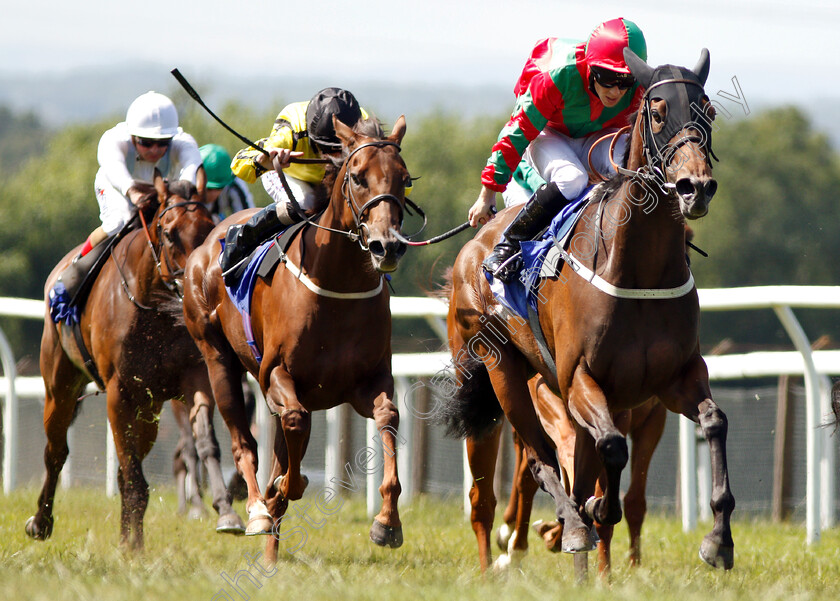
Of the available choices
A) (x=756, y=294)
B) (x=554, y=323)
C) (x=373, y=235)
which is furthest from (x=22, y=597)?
(x=756, y=294)

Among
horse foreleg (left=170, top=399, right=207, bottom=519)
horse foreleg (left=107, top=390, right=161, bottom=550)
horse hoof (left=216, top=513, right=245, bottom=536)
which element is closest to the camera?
horse hoof (left=216, top=513, right=245, bottom=536)

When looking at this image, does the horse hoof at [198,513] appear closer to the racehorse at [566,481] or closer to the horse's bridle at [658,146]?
the racehorse at [566,481]

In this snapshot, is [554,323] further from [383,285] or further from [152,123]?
[152,123]

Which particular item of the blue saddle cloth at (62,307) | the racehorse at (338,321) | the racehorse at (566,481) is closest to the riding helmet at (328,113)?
the racehorse at (338,321)

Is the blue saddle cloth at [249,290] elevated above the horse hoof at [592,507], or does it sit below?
above

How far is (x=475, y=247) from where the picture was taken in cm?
621

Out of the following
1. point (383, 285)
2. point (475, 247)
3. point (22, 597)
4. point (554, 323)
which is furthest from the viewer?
point (475, 247)

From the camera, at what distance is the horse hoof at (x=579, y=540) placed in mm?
4887

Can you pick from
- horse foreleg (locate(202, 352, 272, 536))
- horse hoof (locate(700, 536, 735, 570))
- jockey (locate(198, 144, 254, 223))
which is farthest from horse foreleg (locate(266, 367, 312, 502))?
jockey (locate(198, 144, 254, 223))

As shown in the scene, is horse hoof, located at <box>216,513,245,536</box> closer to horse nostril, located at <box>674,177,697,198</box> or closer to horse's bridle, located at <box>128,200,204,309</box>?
horse's bridle, located at <box>128,200,204,309</box>

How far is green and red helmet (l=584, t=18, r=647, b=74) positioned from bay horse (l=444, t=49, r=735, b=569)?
36 centimetres

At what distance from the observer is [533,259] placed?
5402 mm

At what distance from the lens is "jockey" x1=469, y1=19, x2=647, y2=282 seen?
5.21 metres

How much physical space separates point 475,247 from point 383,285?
2.21ft
